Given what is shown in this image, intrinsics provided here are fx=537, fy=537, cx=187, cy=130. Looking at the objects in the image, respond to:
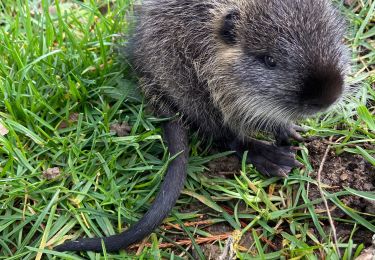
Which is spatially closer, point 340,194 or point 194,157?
point 340,194

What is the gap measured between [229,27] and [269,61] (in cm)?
41

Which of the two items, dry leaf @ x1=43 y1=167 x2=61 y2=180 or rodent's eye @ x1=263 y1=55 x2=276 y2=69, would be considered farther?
dry leaf @ x1=43 y1=167 x2=61 y2=180

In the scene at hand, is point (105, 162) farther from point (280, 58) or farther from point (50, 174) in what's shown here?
point (280, 58)

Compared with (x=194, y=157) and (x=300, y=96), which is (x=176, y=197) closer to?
(x=194, y=157)

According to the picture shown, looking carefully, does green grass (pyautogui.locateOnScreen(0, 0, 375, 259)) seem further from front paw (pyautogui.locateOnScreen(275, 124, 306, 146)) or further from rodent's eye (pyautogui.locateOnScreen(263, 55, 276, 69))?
rodent's eye (pyautogui.locateOnScreen(263, 55, 276, 69))

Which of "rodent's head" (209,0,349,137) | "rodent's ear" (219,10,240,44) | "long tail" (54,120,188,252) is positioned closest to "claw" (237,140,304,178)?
"rodent's head" (209,0,349,137)

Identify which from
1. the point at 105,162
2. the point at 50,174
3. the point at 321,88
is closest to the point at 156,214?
the point at 105,162

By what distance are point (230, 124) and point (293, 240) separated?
3.35ft

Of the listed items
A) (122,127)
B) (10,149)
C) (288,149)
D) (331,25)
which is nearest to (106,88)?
(122,127)

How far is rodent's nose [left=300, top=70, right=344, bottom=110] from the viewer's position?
340 cm

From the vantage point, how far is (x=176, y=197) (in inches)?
150

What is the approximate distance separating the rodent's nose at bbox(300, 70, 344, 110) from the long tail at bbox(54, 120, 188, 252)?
1043mm

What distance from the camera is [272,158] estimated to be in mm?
4113

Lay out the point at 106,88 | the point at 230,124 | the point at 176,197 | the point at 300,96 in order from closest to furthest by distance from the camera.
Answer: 1. the point at 300,96
2. the point at 176,197
3. the point at 230,124
4. the point at 106,88
